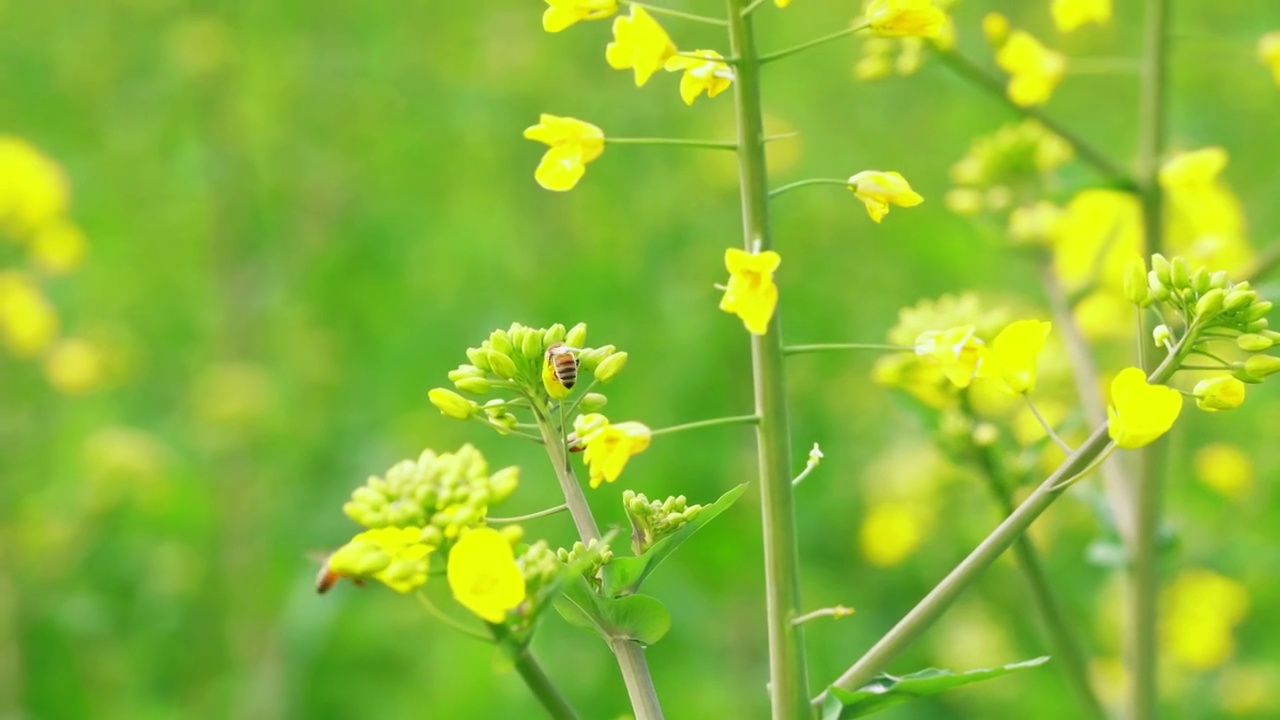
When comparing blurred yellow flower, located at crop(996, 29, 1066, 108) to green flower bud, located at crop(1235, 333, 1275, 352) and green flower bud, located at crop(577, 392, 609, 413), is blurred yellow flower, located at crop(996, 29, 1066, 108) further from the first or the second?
green flower bud, located at crop(577, 392, 609, 413)

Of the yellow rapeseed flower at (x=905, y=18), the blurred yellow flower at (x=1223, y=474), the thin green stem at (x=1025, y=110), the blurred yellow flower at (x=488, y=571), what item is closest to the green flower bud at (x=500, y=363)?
the blurred yellow flower at (x=488, y=571)

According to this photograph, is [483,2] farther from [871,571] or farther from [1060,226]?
[1060,226]

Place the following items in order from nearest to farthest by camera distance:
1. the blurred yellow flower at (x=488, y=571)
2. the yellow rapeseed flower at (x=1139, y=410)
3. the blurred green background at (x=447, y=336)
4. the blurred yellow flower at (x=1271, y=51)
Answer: the blurred yellow flower at (x=488, y=571) → the yellow rapeseed flower at (x=1139, y=410) → the blurred yellow flower at (x=1271, y=51) → the blurred green background at (x=447, y=336)

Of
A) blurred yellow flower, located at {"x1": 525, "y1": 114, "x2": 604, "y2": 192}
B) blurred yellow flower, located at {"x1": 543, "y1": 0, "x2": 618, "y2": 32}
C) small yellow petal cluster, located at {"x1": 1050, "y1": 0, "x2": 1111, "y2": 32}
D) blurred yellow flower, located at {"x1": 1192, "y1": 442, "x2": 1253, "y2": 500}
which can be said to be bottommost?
blurred yellow flower, located at {"x1": 1192, "y1": 442, "x2": 1253, "y2": 500}

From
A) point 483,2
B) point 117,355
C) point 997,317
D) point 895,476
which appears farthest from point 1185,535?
point 483,2

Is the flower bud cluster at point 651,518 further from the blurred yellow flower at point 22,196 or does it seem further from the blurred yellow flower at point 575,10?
the blurred yellow flower at point 22,196

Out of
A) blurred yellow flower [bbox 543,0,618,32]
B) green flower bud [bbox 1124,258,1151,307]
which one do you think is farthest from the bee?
green flower bud [bbox 1124,258,1151,307]
